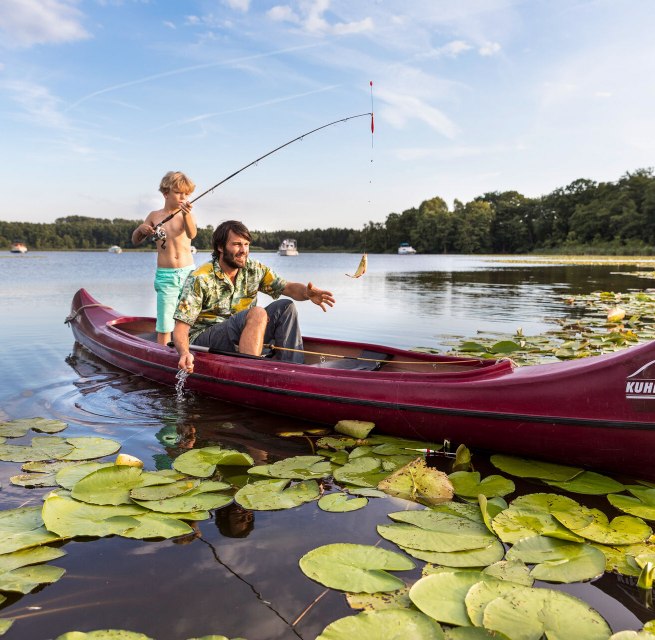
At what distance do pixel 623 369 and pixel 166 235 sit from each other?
4.58m

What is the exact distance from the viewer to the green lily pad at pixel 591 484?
304cm

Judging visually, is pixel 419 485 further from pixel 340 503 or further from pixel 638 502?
pixel 638 502

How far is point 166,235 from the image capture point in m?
5.82

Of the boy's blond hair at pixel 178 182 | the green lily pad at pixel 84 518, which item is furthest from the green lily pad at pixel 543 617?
the boy's blond hair at pixel 178 182

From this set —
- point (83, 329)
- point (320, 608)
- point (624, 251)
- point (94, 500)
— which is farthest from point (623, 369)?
point (624, 251)

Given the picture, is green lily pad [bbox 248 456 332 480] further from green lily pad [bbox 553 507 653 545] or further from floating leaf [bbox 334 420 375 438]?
green lily pad [bbox 553 507 653 545]

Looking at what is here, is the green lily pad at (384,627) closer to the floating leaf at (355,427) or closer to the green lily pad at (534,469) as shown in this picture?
the green lily pad at (534,469)

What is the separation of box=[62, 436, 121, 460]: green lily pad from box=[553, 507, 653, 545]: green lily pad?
9.52 feet

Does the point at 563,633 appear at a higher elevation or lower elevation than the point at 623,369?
lower

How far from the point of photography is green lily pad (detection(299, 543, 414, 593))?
213 cm

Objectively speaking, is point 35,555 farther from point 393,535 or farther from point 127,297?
point 127,297

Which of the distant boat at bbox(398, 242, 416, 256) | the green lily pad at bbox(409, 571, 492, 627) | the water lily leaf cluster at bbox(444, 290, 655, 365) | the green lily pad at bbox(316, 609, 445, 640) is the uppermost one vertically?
the distant boat at bbox(398, 242, 416, 256)

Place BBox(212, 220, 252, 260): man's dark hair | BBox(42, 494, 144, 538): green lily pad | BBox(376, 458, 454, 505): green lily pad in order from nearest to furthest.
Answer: BBox(42, 494, 144, 538): green lily pad → BBox(376, 458, 454, 505): green lily pad → BBox(212, 220, 252, 260): man's dark hair

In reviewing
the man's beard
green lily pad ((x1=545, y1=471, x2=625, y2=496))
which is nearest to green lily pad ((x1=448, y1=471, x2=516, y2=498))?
green lily pad ((x1=545, y1=471, x2=625, y2=496))
